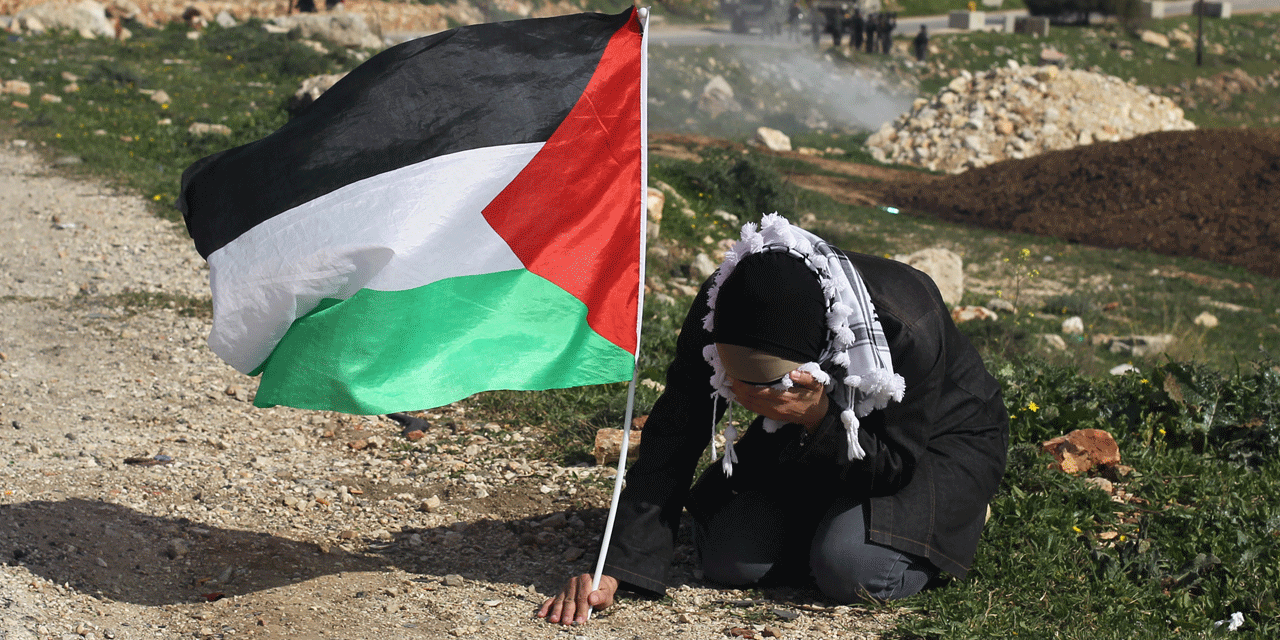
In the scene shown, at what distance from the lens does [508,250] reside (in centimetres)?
283

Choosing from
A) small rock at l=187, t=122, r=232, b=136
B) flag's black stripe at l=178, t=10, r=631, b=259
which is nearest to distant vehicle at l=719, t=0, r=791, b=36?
small rock at l=187, t=122, r=232, b=136

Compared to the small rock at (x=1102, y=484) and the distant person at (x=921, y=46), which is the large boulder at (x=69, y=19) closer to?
the small rock at (x=1102, y=484)

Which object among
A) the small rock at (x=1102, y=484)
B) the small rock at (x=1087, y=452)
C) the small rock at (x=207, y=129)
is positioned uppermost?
the small rock at (x=207, y=129)

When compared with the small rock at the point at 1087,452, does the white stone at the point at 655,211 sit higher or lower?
higher

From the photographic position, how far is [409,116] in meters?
2.91

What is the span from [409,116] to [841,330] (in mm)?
1322

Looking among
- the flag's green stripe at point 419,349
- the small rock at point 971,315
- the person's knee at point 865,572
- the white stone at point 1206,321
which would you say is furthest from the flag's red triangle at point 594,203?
the white stone at point 1206,321

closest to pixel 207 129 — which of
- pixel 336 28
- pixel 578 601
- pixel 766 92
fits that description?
pixel 336 28

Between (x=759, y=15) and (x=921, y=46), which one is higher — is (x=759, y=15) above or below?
above

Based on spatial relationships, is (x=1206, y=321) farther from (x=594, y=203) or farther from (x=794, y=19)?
(x=794, y=19)

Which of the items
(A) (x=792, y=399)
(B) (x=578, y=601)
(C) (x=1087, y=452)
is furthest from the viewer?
(C) (x=1087, y=452)

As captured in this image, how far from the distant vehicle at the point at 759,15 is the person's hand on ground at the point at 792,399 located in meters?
28.6

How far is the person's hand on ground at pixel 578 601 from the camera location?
295 cm

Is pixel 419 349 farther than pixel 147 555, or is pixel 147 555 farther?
pixel 147 555
